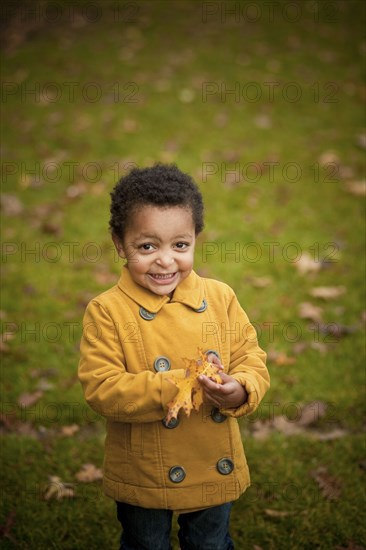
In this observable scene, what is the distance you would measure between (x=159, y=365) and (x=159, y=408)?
Answer: 6.4 inches

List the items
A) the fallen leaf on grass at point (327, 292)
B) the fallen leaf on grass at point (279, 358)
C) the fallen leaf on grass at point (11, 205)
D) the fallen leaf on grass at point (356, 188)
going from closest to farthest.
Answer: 1. the fallen leaf on grass at point (279, 358)
2. the fallen leaf on grass at point (327, 292)
3. the fallen leaf on grass at point (356, 188)
4. the fallen leaf on grass at point (11, 205)

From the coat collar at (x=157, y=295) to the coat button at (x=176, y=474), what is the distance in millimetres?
622

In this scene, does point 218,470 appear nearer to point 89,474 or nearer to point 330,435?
point 89,474

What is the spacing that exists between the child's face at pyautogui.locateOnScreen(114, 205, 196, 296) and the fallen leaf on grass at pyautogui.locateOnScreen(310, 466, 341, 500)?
1.80m

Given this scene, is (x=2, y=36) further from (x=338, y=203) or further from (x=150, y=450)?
(x=150, y=450)

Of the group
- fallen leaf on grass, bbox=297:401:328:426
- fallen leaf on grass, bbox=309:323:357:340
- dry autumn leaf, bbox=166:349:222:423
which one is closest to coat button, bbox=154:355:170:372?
dry autumn leaf, bbox=166:349:222:423

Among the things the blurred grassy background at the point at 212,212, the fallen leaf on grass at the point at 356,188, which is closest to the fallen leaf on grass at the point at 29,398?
the blurred grassy background at the point at 212,212

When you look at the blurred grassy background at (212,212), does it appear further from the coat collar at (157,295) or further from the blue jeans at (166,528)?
the coat collar at (157,295)

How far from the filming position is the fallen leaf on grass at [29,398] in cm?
387

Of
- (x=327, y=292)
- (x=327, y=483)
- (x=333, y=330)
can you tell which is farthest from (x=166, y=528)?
(x=327, y=292)

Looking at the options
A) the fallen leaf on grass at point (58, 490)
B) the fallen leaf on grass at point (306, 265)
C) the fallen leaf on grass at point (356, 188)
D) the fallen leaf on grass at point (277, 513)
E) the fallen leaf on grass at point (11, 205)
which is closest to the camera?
the fallen leaf on grass at point (277, 513)

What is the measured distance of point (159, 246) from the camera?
207cm

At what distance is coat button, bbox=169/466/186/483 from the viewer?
2078 millimetres

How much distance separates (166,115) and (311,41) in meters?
3.36
